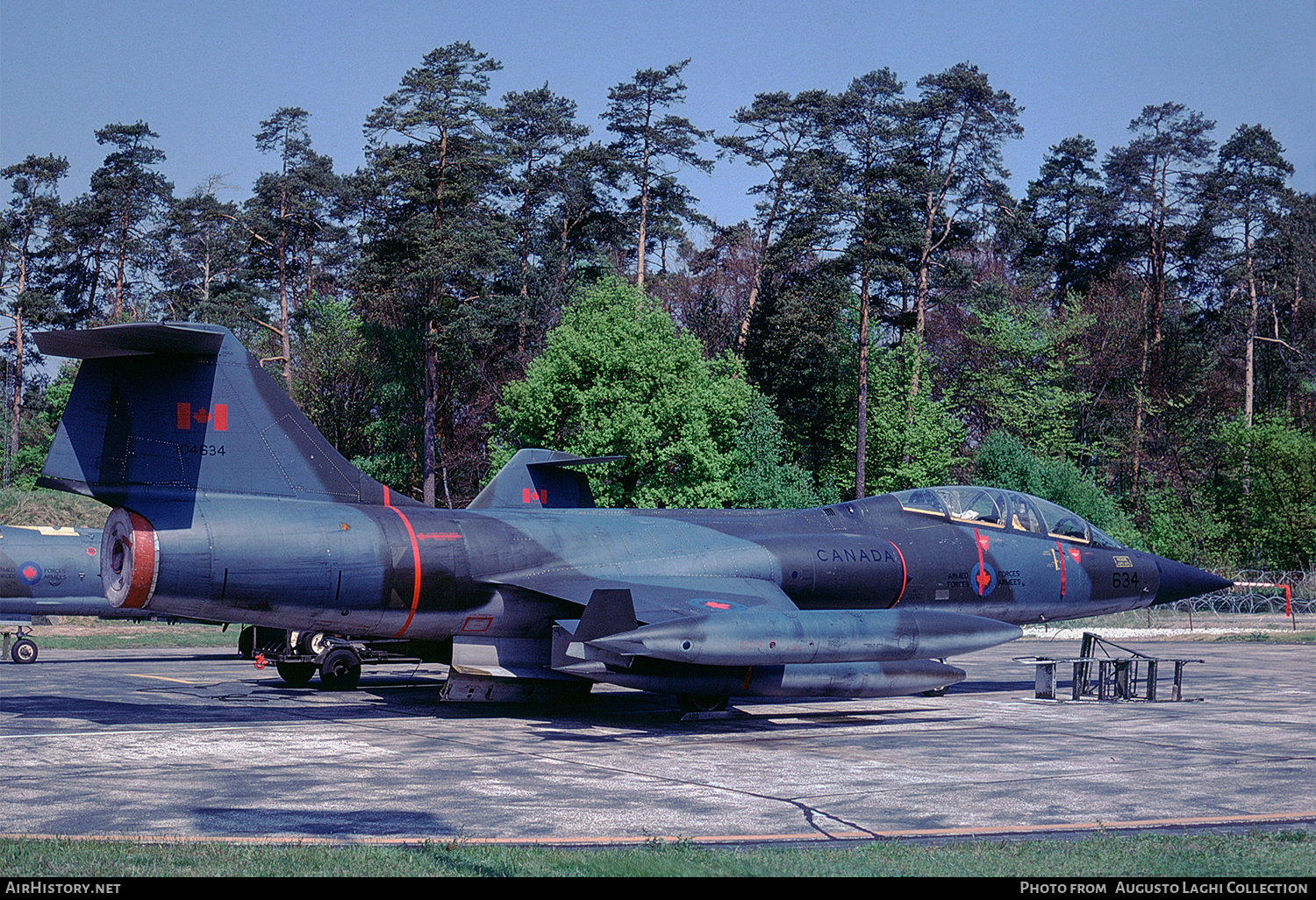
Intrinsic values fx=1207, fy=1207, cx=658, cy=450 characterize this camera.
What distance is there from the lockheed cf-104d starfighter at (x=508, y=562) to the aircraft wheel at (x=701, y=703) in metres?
0.06

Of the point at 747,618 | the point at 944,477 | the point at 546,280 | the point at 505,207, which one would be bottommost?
the point at 747,618

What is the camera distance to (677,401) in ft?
155

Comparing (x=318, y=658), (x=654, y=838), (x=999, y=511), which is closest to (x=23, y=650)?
(x=318, y=658)

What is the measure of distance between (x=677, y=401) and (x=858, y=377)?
11328mm

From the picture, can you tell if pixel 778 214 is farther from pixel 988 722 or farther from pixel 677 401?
pixel 988 722

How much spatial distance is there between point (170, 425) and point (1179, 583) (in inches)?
607

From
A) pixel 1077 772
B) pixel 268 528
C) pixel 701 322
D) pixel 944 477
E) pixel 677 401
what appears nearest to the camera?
pixel 1077 772

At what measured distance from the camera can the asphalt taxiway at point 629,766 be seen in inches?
341

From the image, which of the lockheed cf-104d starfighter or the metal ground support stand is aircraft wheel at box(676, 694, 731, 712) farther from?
the metal ground support stand

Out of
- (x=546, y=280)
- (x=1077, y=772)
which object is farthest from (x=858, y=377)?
(x=1077, y=772)

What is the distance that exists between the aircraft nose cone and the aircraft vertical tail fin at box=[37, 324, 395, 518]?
13241mm

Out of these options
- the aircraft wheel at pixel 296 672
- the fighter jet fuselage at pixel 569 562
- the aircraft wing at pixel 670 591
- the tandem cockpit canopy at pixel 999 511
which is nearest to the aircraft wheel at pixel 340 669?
the aircraft wheel at pixel 296 672

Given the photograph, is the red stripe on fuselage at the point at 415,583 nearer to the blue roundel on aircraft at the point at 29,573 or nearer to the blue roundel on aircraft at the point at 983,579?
the blue roundel on aircraft at the point at 983,579

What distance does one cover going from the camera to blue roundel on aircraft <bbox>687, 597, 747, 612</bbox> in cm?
1482
